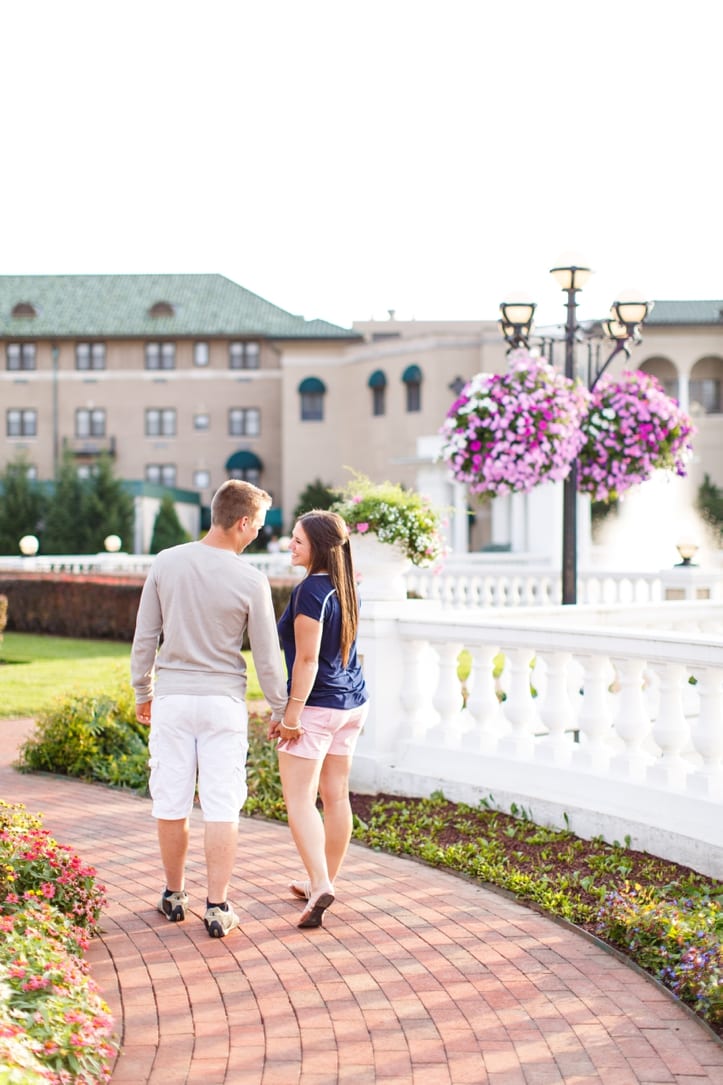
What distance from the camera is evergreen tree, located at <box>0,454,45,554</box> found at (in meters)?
52.7

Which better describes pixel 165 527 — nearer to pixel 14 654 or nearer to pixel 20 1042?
pixel 14 654

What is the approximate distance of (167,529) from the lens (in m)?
50.2

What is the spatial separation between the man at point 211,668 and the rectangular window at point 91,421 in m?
59.6

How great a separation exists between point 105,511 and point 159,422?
527 inches

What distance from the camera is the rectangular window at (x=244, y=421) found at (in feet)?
208

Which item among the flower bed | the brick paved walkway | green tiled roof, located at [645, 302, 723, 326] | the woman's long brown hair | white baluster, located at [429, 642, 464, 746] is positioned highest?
green tiled roof, located at [645, 302, 723, 326]

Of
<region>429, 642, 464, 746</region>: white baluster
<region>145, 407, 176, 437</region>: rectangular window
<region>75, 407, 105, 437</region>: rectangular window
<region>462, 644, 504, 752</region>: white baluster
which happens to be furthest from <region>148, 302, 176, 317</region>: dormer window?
<region>462, 644, 504, 752</region>: white baluster

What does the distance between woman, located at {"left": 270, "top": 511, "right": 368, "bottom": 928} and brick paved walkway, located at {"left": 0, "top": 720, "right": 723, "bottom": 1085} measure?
435 millimetres

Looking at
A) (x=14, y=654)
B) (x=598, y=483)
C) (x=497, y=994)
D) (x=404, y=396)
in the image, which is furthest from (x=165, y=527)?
(x=497, y=994)

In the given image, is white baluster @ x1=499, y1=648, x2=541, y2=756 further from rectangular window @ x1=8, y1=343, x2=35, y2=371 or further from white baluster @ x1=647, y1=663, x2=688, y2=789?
rectangular window @ x1=8, y1=343, x2=35, y2=371

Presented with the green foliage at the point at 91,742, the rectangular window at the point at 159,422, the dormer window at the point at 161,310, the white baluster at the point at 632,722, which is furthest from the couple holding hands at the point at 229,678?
the dormer window at the point at 161,310

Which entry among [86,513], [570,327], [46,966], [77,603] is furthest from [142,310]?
[46,966]

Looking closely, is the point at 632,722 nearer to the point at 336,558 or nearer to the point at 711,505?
the point at 336,558

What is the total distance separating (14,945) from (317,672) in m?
2.00
